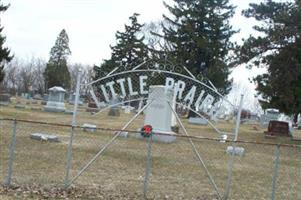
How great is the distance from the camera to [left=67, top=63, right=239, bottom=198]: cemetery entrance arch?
11406 mm

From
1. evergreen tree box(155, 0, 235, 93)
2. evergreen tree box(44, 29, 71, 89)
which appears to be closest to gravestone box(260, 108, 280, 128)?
evergreen tree box(155, 0, 235, 93)

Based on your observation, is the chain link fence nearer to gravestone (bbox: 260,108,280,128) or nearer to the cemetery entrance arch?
the cemetery entrance arch

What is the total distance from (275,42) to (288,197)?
19429mm

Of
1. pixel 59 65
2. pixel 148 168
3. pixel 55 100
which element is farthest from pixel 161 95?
pixel 59 65

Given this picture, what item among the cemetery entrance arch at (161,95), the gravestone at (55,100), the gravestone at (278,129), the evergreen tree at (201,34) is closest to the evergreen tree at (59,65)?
the evergreen tree at (201,34)

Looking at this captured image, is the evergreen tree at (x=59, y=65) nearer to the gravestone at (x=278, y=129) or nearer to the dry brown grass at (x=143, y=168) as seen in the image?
the gravestone at (x=278, y=129)

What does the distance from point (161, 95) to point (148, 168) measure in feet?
34.3

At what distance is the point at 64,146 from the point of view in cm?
1666

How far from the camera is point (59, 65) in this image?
309ft

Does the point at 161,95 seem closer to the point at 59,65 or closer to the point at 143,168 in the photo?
the point at 143,168

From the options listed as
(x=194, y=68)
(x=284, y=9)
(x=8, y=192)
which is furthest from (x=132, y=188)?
(x=194, y=68)

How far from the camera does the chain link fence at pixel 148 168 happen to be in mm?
10469

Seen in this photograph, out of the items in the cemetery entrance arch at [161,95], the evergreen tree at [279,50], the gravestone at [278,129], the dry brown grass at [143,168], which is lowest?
the dry brown grass at [143,168]

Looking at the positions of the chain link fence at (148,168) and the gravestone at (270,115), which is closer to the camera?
the chain link fence at (148,168)
